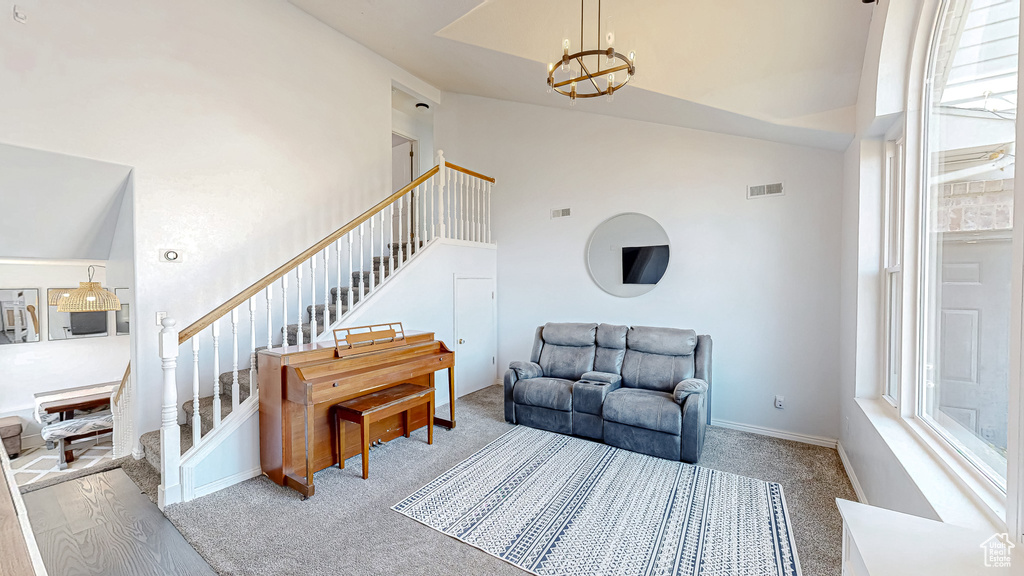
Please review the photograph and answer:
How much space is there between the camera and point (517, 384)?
4090mm

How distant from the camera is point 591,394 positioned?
3.69 m

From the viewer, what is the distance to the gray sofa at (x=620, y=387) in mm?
3273

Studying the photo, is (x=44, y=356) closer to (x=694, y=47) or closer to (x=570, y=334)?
(x=570, y=334)

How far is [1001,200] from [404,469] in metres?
3.54

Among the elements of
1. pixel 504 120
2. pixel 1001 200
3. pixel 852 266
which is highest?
pixel 504 120

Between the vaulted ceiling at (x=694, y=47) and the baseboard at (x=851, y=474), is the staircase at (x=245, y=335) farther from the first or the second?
the baseboard at (x=851, y=474)

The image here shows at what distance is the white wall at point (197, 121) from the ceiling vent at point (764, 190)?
4.38 m

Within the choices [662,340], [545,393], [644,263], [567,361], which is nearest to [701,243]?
[644,263]

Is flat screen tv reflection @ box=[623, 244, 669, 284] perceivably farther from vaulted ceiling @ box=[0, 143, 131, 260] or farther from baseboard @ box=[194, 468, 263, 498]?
vaulted ceiling @ box=[0, 143, 131, 260]

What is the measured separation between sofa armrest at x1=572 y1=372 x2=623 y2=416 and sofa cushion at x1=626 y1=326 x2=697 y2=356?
1.54ft

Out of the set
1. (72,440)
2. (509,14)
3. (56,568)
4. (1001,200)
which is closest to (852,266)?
(1001,200)

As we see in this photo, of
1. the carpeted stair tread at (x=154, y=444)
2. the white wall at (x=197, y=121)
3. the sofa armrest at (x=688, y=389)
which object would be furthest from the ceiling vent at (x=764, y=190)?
the carpeted stair tread at (x=154, y=444)

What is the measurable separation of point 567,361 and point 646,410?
1.09 meters

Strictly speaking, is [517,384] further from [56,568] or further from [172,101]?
[172,101]
